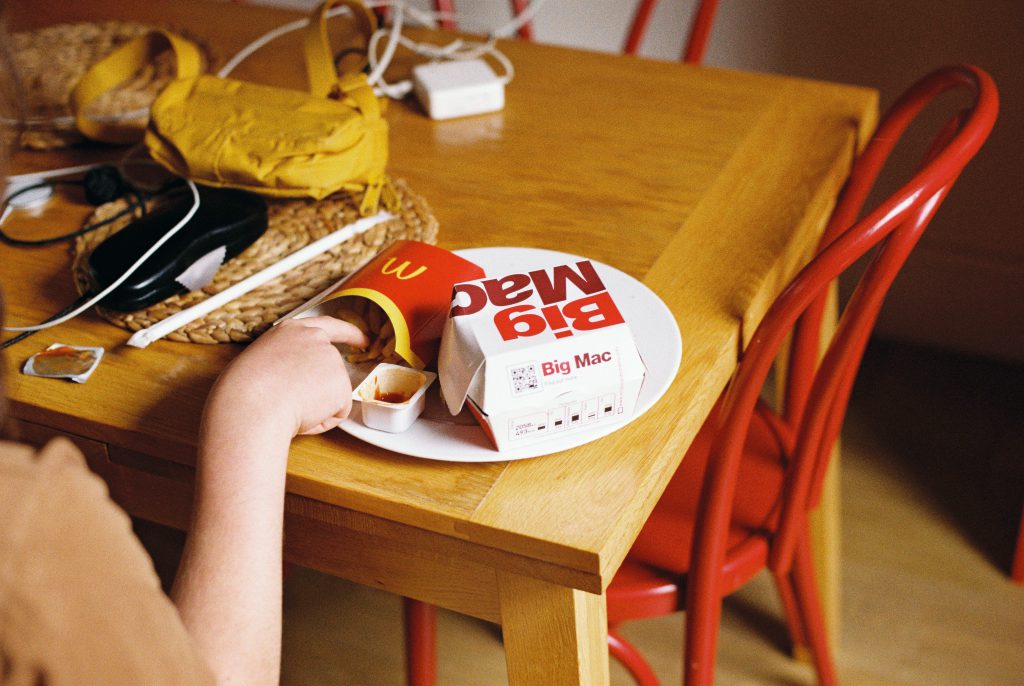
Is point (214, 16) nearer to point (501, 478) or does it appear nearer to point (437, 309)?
point (437, 309)

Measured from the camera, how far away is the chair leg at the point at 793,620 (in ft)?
4.02

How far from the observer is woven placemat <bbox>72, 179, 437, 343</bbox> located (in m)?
0.78

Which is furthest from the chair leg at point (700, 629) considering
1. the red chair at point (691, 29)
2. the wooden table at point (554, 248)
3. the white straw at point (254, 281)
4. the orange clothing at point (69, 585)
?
the red chair at point (691, 29)

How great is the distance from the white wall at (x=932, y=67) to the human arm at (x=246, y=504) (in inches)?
58.8

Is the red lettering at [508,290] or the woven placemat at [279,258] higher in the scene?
the red lettering at [508,290]

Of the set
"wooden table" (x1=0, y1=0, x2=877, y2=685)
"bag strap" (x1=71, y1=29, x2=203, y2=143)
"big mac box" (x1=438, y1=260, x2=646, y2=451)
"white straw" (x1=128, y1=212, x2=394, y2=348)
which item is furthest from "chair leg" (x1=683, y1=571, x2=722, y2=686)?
"bag strap" (x1=71, y1=29, x2=203, y2=143)

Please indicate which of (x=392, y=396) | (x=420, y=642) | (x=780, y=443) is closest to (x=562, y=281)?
(x=392, y=396)

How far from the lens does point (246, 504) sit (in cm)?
60

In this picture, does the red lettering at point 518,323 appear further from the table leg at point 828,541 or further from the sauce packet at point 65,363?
the table leg at point 828,541

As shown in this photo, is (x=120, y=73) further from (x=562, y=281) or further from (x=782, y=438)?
(x=782, y=438)

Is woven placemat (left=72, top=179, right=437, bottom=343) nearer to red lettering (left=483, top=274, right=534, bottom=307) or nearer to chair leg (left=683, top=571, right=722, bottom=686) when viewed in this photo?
red lettering (left=483, top=274, right=534, bottom=307)

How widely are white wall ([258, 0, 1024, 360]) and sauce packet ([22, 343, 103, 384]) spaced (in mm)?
1508

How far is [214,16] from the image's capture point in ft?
4.77

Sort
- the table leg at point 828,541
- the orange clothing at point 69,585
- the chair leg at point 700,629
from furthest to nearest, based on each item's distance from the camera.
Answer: the table leg at point 828,541 < the chair leg at point 700,629 < the orange clothing at point 69,585
